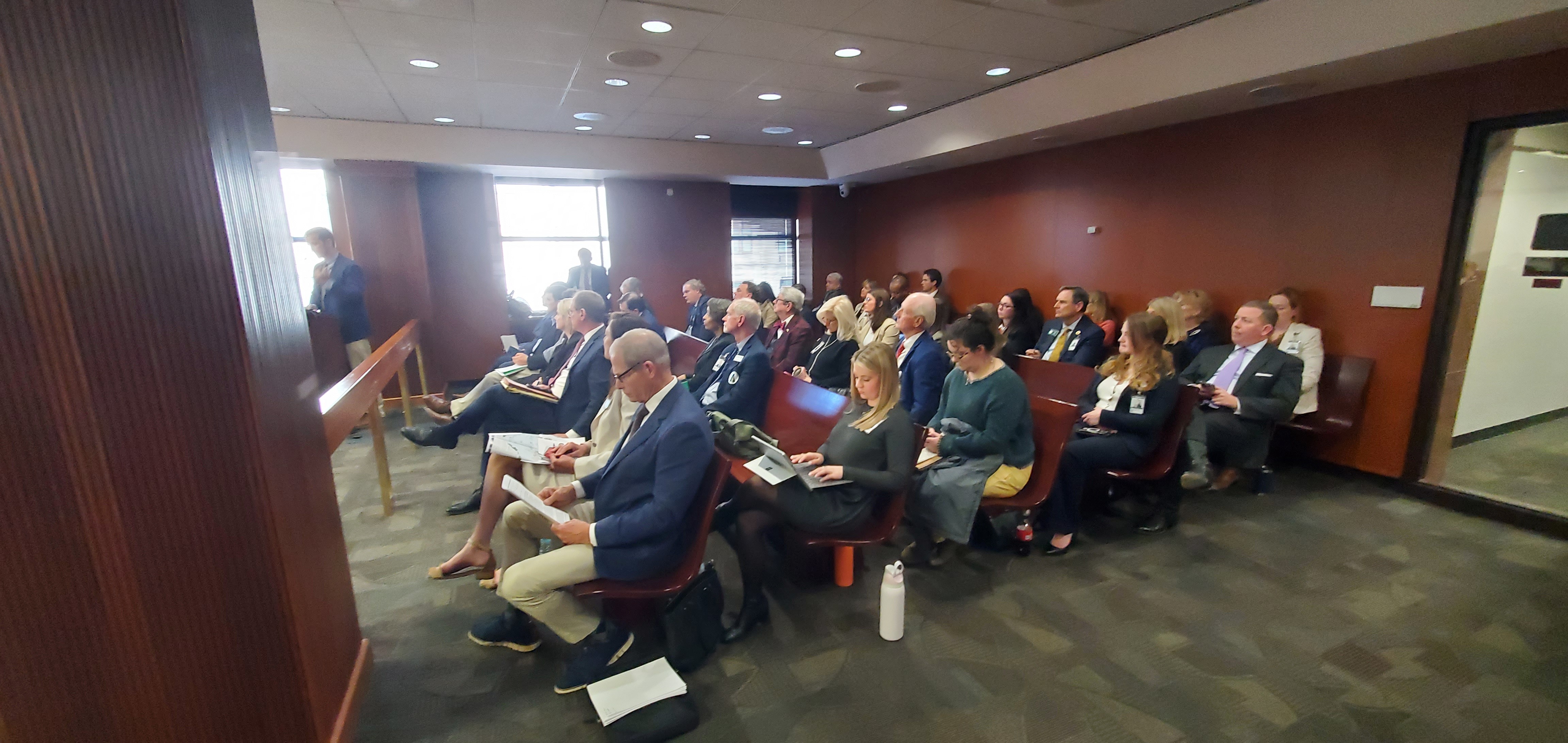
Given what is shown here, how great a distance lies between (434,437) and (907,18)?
386 centimetres

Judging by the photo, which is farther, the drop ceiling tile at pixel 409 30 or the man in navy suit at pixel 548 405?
the man in navy suit at pixel 548 405

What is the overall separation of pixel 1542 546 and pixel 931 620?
3383mm

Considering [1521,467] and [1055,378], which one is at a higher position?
[1055,378]

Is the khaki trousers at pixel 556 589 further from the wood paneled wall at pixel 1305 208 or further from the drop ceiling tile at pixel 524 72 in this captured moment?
the wood paneled wall at pixel 1305 208

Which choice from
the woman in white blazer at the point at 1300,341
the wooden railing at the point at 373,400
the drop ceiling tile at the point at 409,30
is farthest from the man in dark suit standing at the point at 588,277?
the woman in white blazer at the point at 1300,341

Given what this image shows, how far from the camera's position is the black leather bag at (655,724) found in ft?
6.58

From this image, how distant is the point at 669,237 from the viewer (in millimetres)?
8773

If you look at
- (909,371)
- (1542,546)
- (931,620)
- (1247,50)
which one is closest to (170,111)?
(931,620)

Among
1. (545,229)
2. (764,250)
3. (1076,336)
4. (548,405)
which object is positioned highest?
(545,229)

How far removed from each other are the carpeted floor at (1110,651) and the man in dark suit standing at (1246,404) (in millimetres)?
573

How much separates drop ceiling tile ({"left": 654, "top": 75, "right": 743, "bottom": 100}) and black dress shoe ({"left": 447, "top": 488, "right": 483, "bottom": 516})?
10.9ft

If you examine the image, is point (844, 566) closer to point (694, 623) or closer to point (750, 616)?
point (750, 616)

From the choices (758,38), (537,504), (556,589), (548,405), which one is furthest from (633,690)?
(758,38)

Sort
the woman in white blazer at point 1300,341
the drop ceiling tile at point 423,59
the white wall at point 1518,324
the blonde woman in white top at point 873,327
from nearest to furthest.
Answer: the drop ceiling tile at point 423,59 < the woman in white blazer at point 1300,341 < the white wall at point 1518,324 < the blonde woman in white top at point 873,327
